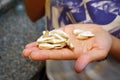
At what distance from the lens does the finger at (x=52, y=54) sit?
0.44m

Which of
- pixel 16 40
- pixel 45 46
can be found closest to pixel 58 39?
pixel 45 46

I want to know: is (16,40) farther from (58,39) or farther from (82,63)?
(82,63)

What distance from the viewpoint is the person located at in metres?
0.45

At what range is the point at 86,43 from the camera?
496 mm

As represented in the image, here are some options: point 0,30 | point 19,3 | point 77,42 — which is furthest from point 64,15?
point 19,3

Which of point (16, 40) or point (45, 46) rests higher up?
point (45, 46)

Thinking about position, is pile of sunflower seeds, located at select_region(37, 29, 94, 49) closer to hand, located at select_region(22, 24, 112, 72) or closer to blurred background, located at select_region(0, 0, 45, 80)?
Answer: hand, located at select_region(22, 24, 112, 72)

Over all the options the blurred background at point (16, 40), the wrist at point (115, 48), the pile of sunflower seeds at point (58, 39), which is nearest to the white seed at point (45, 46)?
the pile of sunflower seeds at point (58, 39)

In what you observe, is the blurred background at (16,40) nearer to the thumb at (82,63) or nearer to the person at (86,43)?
the person at (86,43)

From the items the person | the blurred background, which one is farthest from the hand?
the blurred background

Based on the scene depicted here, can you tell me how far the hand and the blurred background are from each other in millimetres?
399

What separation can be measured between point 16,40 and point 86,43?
699mm

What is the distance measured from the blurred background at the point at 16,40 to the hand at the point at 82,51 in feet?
1.31

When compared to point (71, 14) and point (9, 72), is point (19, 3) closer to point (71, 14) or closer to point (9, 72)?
point (9, 72)
